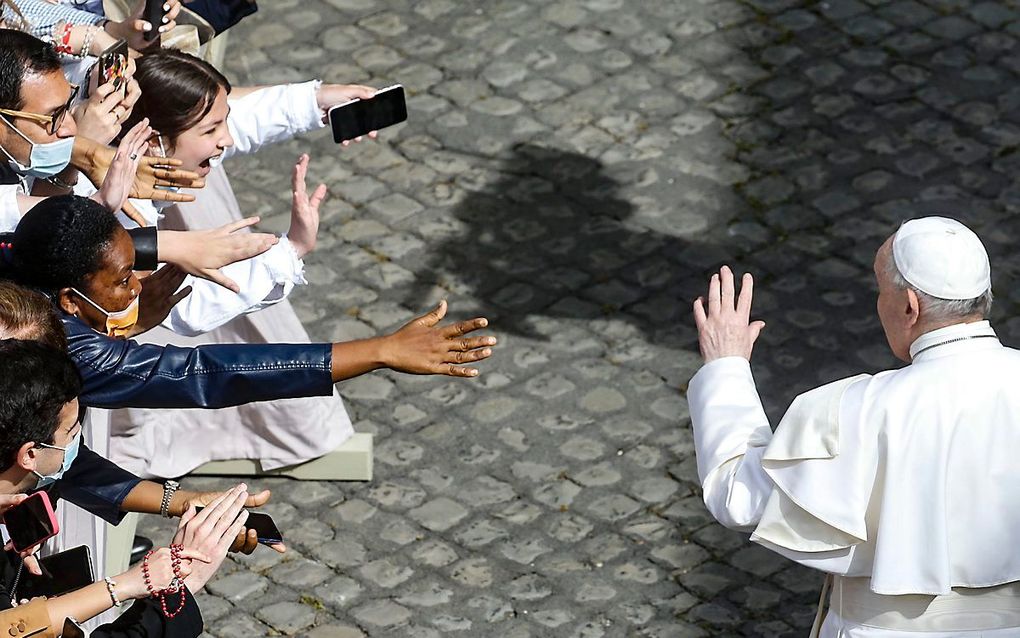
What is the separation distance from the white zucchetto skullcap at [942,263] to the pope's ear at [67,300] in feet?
6.99

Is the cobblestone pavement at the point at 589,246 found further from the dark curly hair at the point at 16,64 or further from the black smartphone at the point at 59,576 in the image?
the dark curly hair at the point at 16,64

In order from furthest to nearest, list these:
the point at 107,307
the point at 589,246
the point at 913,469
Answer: the point at 589,246 < the point at 107,307 < the point at 913,469

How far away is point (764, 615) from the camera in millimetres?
5465

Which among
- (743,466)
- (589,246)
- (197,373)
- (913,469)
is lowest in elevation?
(589,246)

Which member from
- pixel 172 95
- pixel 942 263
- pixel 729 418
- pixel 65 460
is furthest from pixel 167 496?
pixel 942 263

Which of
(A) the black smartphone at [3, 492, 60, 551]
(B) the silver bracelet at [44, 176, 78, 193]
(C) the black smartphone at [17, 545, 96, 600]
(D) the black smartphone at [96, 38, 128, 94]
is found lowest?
(C) the black smartphone at [17, 545, 96, 600]

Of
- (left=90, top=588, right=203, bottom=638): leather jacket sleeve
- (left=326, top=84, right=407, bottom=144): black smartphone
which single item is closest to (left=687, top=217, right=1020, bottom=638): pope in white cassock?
(left=90, top=588, right=203, bottom=638): leather jacket sleeve

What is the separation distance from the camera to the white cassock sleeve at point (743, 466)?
3.70m

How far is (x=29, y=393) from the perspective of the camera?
3.74 metres

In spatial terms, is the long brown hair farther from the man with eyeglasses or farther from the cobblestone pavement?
the cobblestone pavement

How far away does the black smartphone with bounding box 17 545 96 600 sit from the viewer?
13.3 feet

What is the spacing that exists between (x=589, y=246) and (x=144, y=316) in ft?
9.79

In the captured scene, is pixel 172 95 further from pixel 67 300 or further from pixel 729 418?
pixel 729 418

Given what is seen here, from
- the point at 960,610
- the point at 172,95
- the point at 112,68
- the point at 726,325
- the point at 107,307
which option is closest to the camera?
the point at 960,610
